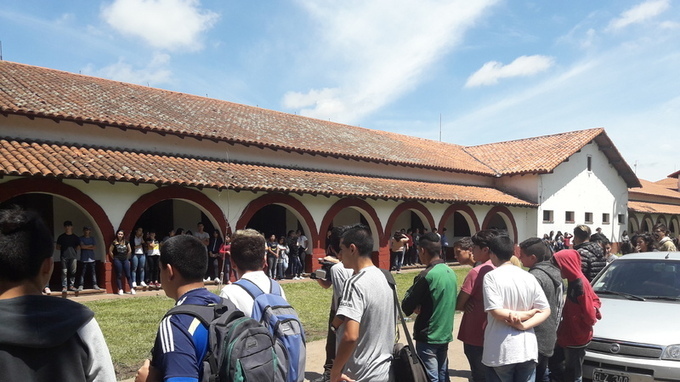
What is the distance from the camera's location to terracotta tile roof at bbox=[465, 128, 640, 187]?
24500 mm

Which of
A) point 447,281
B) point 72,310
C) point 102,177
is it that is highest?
point 102,177

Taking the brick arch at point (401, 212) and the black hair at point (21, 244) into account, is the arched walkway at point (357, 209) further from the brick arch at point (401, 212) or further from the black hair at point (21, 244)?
the black hair at point (21, 244)

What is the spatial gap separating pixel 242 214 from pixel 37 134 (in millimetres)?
5639

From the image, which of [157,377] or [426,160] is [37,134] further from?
[426,160]

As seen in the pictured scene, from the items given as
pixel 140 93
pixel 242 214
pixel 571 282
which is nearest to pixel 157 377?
pixel 571 282

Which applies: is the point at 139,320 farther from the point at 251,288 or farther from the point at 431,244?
the point at 251,288

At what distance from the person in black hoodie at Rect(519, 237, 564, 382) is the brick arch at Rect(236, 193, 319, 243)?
10.6 m

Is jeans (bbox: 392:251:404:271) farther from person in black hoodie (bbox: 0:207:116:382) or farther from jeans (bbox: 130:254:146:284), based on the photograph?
person in black hoodie (bbox: 0:207:116:382)

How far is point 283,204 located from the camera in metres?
15.1

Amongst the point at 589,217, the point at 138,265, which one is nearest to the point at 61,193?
the point at 138,265

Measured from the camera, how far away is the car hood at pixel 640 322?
4.80m

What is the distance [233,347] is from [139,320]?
7.44 metres

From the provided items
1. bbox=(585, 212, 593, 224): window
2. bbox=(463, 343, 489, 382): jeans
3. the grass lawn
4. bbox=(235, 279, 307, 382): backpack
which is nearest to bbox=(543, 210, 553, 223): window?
A: bbox=(585, 212, 593, 224): window

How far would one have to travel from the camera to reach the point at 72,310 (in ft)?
5.50
